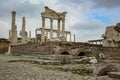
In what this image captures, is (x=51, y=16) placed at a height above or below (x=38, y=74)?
above

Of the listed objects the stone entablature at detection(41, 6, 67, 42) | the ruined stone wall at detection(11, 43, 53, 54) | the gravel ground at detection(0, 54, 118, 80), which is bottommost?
the gravel ground at detection(0, 54, 118, 80)

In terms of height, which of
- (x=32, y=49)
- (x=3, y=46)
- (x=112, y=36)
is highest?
(x=112, y=36)

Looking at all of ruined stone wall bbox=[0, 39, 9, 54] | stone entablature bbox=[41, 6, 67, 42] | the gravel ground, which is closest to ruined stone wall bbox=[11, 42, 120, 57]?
the gravel ground

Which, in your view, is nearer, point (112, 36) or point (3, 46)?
point (112, 36)

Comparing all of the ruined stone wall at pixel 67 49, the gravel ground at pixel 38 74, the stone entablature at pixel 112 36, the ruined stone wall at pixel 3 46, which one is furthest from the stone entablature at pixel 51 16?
the gravel ground at pixel 38 74

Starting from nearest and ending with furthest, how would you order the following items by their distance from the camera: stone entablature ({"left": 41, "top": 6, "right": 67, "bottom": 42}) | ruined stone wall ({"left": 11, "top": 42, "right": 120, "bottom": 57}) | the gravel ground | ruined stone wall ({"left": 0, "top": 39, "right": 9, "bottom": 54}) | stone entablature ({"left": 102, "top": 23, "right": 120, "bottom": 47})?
the gravel ground
ruined stone wall ({"left": 11, "top": 42, "right": 120, "bottom": 57})
stone entablature ({"left": 102, "top": 23, "right": 120, "bottom": 47})
ruined stone wall ({"left": 0, "top": 39, "right": 9, "bottom": 54})
stone entablature ({"left": 41, "top": 6, "right": 67, "bottom": 42})

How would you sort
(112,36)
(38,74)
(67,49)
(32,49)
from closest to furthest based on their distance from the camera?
(38,74) → (67,49) → (32,49) → (112,36)

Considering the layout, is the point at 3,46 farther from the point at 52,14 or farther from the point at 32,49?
the point at 32,49

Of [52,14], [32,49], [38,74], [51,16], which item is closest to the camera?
[38,74]

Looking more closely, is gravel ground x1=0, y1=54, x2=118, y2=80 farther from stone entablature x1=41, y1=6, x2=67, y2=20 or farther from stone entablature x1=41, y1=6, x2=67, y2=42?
stone entablature x1=41, y1=6, x2=67, y2=20

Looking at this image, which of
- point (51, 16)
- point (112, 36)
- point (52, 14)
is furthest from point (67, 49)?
point (52, 14)

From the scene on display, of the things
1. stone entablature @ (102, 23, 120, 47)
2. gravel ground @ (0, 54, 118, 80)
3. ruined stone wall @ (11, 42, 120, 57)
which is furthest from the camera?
stone entablature @ (102, 23, 120, 47)

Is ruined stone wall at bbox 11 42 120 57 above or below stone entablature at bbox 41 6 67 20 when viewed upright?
below

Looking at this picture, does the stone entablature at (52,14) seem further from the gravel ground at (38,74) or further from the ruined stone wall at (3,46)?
the gravel ground at (38,74)
